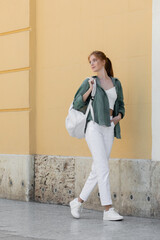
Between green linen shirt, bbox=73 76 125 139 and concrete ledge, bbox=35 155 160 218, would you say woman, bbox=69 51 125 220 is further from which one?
concrete ledge, bbox=35 155 160 218

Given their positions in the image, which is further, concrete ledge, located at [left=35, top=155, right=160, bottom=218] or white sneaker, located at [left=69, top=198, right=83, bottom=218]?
concrete ledge, located at [left=35, top=155, right=160, bottom=218]

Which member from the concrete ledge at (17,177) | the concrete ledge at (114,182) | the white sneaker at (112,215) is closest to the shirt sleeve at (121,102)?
the concrete ledge at (114,182)

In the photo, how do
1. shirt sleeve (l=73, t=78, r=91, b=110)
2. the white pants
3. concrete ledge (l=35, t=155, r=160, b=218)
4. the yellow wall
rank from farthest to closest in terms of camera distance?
the yellow wall
concrete ledge (l=35, t=155, r=160, b=218)
shirt sleeve (l=73, t=78, r=91, b=110)
the white pants

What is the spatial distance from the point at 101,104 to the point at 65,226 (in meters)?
1.41

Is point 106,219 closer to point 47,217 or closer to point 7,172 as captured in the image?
point 47,217

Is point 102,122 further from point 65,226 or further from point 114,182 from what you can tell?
point 65,226

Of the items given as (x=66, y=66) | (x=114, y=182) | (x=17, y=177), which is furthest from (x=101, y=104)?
(x=17, y=177)

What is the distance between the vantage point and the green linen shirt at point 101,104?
19.6ft

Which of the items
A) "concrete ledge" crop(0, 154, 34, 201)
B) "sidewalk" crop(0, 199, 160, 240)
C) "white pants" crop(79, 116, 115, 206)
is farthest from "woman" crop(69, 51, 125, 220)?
"concrete ledge" crop(0, 154, 34, 201)

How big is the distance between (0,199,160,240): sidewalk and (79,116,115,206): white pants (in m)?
0.34

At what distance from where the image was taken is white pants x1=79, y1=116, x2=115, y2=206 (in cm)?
596

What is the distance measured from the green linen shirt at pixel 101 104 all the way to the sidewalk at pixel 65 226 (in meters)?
1.06

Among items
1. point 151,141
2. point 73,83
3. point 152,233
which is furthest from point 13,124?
point 152,233

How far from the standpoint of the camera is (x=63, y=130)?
7.55 meters
